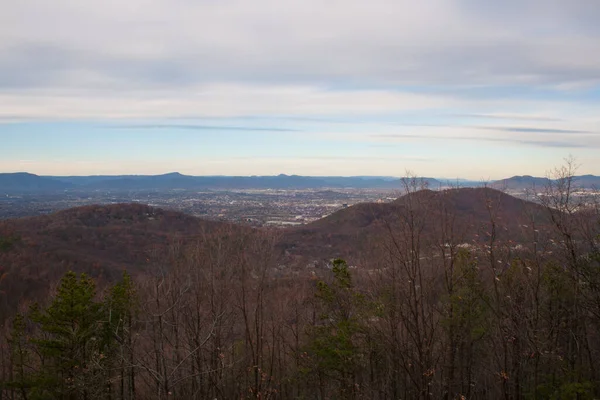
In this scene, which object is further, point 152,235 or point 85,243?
point 152,235

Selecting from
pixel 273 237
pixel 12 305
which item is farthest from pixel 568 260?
pixel 12 305

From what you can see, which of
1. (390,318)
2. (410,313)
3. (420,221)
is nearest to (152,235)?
(410,313)

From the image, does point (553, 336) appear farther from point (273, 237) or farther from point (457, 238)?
point (273, 237)

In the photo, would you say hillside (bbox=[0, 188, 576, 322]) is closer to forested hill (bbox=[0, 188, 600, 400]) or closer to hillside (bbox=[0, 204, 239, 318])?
hillside (bbox=[0, 204, 239, 318])

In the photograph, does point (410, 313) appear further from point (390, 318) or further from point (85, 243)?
point (85, 243)

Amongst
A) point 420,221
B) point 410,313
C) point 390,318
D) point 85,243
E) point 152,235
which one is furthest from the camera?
point 152,235

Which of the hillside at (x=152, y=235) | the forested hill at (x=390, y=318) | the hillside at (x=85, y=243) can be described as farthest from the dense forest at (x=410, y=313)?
the hillside at (x=85, y=243)

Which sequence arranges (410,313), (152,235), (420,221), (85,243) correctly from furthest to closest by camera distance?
(152,235) → (85,243) → (410,313) → (420,221)

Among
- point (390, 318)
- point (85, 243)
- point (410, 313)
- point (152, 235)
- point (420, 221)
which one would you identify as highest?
point (420, 221)

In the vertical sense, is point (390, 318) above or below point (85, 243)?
above

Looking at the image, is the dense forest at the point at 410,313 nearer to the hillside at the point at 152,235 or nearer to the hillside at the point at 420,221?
the hillside at the point at 420,221

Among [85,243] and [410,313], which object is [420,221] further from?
[85,243]

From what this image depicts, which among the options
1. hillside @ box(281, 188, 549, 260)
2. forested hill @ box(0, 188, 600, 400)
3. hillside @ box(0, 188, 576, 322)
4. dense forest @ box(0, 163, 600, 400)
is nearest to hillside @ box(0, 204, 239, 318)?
hillside @ box(0, 188, 576, 322)
